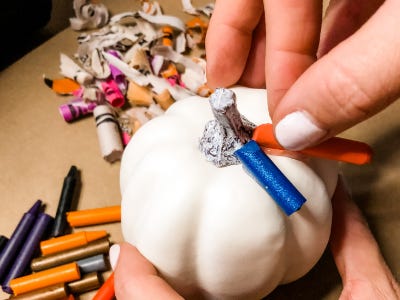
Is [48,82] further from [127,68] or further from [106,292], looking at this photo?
[106,292]

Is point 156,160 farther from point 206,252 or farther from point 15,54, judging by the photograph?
point 15,54

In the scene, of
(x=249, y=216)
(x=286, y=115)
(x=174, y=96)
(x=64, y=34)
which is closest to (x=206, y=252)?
(x=249, y=216)

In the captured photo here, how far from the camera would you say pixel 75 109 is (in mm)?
1007

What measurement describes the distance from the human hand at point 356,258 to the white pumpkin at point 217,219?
2.3 inches

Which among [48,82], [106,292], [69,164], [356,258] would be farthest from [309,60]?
[48,82]

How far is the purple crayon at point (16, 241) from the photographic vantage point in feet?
2.72

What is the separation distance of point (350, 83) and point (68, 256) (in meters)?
0.58

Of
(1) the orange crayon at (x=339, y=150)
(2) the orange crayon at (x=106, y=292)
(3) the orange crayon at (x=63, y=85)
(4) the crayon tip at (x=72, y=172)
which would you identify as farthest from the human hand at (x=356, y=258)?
(3) the orange crayon at (x=63, y=85)

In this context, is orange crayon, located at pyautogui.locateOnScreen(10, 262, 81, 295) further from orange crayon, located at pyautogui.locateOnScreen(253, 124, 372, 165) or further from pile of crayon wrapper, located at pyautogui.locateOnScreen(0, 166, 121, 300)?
orange crayon, located at pyautogui.locateOnScreen(253, 124, 372, 165)

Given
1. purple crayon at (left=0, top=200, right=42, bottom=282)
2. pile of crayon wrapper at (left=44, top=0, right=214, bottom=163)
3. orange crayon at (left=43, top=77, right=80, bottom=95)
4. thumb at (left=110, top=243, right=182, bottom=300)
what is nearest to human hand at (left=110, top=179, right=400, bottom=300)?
thumb at (left=110, top=243, right=182, bottom=300)

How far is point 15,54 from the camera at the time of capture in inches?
46.3

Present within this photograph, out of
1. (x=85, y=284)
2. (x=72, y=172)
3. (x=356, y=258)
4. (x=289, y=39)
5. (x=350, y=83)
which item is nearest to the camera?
(x=350, y=83)

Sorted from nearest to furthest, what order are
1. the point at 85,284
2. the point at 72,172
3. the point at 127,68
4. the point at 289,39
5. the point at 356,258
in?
the point at 289,39 → the point at 356,258 → the point at 85,284 → the point at 72,172 → the point at 127,68

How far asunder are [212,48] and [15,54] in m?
0.66
